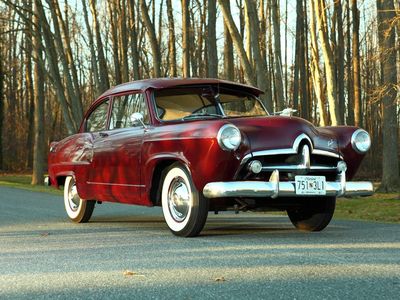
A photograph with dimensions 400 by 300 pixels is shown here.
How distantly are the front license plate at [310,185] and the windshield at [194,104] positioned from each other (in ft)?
4.56

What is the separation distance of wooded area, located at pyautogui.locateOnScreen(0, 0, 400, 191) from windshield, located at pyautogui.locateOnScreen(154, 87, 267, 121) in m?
7.50

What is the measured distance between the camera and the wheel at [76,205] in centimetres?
834

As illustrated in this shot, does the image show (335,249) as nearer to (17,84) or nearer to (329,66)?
(329,66)

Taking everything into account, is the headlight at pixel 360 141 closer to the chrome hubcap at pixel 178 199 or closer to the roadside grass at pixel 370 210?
the chrome hubcap at pixel 178 199

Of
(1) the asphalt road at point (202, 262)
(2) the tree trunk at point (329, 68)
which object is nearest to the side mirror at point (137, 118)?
(1) the asphalt road at point (202, 262)

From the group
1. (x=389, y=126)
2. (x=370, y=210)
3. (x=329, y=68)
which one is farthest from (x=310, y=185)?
(x=389, y=126)

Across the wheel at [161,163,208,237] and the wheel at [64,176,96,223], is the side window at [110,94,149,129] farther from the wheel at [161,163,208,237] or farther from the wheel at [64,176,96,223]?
the wheel at [64,176,96,223]

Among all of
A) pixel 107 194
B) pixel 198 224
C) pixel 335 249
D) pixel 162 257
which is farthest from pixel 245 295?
pixel 107 194

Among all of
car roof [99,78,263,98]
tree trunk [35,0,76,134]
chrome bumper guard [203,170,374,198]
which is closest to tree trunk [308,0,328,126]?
tree trunk [35,0,76,134]

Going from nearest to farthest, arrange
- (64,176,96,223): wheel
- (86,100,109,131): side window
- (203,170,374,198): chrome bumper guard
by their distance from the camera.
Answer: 1. (203,170,374,198): chrome bumper guard
2. (86,100,109,131): side window
3. (64,176,96,223): wheel

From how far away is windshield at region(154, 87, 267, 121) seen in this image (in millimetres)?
6875

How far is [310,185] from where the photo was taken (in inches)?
237

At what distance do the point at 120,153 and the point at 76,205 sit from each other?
1.81 metres

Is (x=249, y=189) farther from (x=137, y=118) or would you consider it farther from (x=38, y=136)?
(x=38, y=136)
